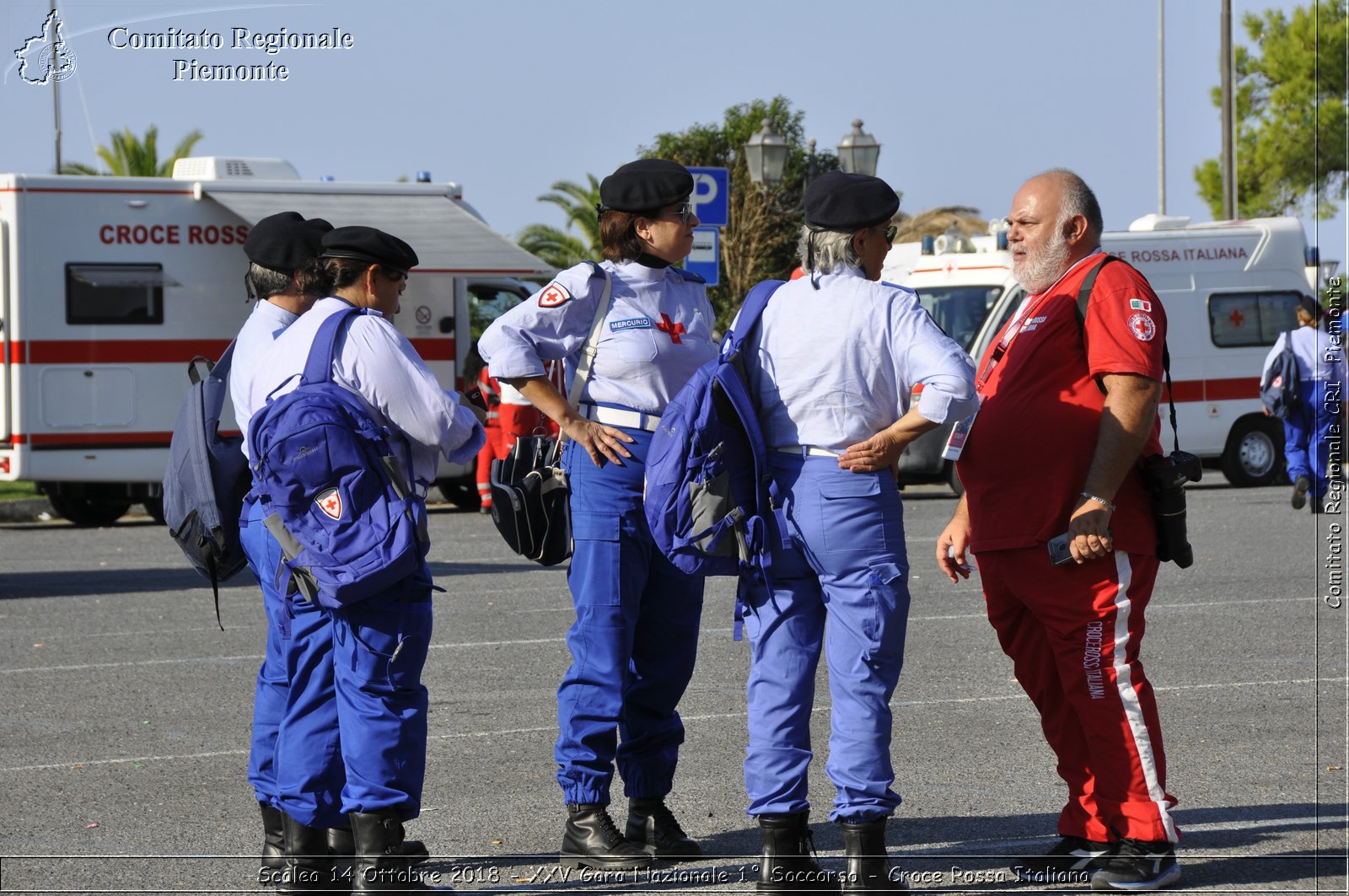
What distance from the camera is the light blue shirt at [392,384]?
4.48 m

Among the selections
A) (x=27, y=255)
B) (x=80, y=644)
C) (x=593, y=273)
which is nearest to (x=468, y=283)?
(x=27, y=255)

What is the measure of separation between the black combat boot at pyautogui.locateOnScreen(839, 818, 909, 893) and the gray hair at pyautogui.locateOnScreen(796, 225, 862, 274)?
151 cm

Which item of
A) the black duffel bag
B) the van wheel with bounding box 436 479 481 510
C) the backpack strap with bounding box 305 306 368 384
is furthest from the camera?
the van wheel with bounding box 436 479 481 510

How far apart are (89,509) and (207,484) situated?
1381 centimetres

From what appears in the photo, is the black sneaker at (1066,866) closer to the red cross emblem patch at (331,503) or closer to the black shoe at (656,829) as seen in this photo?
the black shoe at (656,829)

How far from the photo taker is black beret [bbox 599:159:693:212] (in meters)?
5.16

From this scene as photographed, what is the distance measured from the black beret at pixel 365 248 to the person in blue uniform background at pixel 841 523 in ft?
3.50

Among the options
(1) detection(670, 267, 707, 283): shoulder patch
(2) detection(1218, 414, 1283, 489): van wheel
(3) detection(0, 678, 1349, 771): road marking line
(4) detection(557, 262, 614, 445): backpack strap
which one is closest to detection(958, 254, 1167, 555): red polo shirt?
(1) detection(670, 267, 707, 283): shoulder patch

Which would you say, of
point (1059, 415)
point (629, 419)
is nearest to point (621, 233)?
point (629, 419)

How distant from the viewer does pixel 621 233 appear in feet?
17.3

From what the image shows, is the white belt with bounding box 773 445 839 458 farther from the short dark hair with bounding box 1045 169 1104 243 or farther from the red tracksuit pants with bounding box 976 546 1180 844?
the short dark hair with bounding box 1045 169 1104 243

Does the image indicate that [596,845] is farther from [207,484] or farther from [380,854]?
[207,484]

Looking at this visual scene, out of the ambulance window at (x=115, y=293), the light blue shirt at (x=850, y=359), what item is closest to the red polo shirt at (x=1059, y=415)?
the light blue shirt at (x=850, y=359)

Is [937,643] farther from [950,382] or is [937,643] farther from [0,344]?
[0,344]
